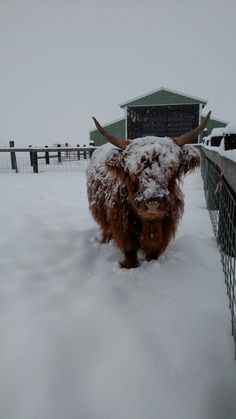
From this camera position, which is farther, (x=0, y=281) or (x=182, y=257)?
(x=182, y=257)

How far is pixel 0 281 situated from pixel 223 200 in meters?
2.10

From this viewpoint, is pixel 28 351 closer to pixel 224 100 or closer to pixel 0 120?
pixel 0 120

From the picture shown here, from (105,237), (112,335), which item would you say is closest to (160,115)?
(105,237)

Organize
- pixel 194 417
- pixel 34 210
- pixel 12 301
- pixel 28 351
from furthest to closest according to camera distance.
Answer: pixel 34 210 < pixel 12 301 < pixel 28 351 < pixel 194 417

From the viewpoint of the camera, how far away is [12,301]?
218 centimetres

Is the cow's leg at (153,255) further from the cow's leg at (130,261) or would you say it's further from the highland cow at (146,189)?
the cow's leg at (130,261)

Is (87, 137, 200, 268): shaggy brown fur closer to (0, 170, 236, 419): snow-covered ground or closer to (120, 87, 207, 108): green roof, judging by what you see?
(0, 170, 236, 419): snow-covered ground

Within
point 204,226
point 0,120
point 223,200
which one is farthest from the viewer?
point 0,120

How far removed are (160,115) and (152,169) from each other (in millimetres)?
18791

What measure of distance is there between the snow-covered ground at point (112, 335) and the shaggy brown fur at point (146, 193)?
0.78 feet

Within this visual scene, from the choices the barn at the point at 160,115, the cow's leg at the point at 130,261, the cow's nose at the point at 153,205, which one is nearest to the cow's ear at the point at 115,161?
the cow's nose at the point at 153,205

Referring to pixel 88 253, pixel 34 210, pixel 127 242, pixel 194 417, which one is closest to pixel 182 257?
pixel 127 242

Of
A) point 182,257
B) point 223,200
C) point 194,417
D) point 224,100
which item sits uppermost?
point 224,100

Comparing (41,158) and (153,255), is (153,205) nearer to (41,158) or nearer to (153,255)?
(153,255)
